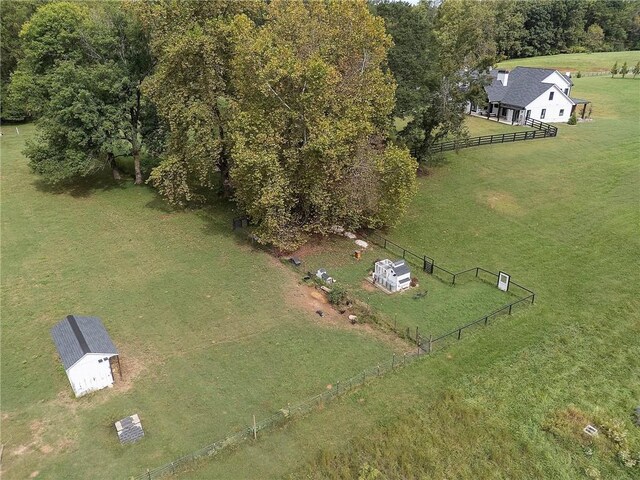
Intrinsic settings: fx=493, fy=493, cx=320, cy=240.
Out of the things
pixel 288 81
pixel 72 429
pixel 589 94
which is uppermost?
pixel 288 81

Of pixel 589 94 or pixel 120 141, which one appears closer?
pixel 120 141

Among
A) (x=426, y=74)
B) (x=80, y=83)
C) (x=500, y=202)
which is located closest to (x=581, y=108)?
(x=426, y=74)

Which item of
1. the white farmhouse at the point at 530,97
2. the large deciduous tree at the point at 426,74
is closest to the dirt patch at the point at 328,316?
the large deciduous tree at the point at 426,74

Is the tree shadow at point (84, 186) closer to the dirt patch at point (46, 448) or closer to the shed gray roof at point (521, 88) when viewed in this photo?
the dirt patch at point (46, 448)

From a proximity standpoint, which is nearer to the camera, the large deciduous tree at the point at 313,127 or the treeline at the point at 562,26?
the large deciduous tree at the point at 313,127

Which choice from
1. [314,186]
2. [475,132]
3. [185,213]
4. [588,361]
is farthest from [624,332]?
[475,132]

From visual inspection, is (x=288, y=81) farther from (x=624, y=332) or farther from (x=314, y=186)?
(x=624, y=332)

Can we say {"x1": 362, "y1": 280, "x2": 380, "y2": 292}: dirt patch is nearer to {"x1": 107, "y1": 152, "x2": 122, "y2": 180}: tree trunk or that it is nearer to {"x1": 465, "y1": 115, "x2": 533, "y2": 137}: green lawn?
{"x1": 107, "y1": 152, "x2": 122, "y2": 180}: tree trunk
